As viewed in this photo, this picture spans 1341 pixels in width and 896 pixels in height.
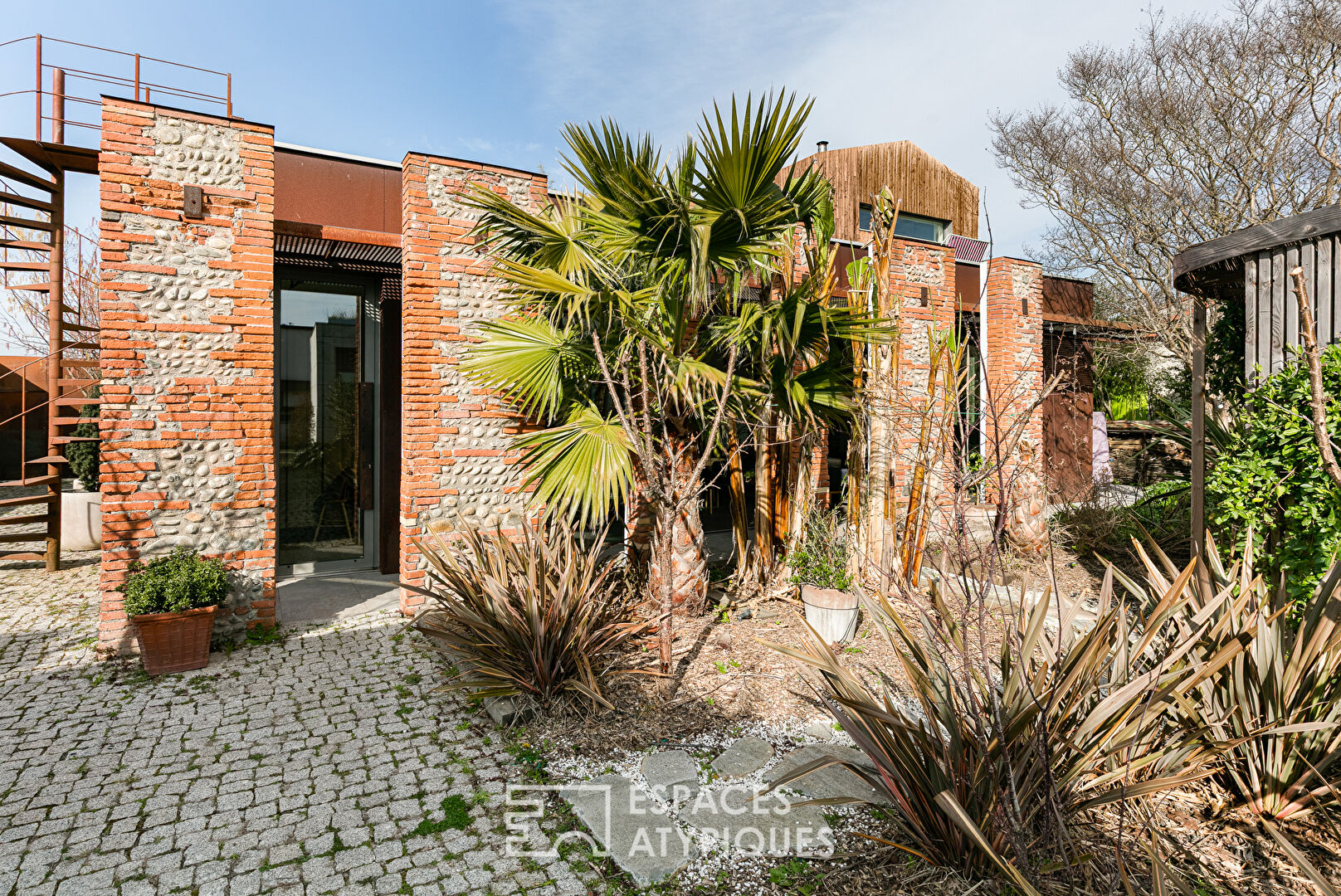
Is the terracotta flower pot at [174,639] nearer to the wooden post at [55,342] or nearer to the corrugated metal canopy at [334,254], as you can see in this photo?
the wooden post at [55,342]

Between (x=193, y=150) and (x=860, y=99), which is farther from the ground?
(x=860, y=99)

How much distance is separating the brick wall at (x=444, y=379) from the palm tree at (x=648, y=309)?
17.4 inches

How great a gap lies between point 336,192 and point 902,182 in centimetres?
1695

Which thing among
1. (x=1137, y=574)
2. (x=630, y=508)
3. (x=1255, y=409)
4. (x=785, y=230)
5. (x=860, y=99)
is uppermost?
(x=860, y=99)

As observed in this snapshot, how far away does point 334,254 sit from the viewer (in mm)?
6480

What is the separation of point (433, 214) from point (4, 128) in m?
3.67

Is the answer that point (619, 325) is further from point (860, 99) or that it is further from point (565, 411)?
point (860, 99)

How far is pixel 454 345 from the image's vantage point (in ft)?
20.0

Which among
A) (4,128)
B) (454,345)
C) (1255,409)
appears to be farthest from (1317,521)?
(4,128)

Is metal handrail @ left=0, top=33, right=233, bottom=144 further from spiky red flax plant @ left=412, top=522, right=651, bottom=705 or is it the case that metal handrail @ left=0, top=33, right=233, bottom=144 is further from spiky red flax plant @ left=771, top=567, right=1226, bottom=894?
spiky red flax plant @ left=771, top=567, right=1226, bottom=894

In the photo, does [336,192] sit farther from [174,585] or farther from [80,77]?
[174,585]

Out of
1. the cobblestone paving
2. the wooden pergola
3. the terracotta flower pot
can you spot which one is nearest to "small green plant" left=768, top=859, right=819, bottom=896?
the cobblestone paving

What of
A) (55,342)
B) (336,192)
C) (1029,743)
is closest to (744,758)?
(1029,743)

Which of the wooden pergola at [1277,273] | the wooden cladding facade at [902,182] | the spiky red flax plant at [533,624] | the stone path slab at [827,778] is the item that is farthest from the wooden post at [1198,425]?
the wooden cladding facade at [902,182]
